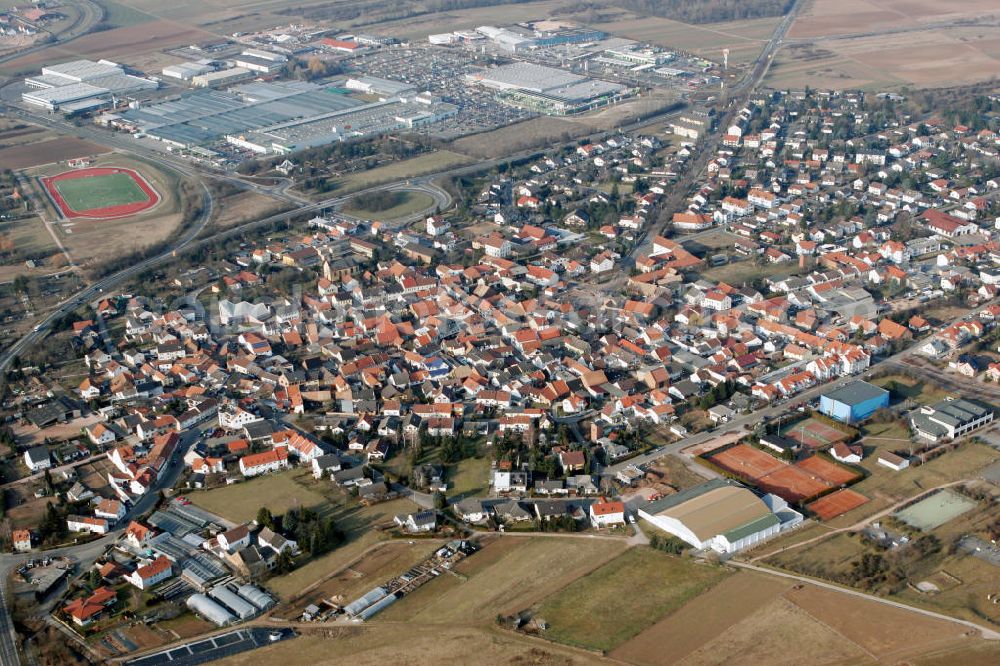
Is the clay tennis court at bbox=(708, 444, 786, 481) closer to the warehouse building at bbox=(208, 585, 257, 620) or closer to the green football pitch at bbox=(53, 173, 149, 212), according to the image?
the warehouse building at bbox=(208, 585, 257, 620)

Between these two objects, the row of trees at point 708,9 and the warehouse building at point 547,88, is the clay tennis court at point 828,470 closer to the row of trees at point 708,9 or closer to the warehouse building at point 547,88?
the warehouse building at point 547,88

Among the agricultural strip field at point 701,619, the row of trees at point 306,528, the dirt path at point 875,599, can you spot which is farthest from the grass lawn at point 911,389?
the row of trees at point 306,528

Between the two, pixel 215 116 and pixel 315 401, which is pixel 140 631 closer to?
pixel 315 401

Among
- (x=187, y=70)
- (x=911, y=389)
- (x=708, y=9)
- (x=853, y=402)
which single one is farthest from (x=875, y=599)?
Result: (x=708, y=9)

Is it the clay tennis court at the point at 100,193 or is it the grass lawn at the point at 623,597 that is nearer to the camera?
the grass lawn at the point at 623,597

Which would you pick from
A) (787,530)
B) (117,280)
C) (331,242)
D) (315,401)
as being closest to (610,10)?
(331,242)

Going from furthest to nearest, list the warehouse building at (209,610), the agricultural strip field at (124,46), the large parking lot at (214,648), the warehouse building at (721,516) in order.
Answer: the agricultural strip field at (124,46) → the warehouse building at (721,516) → the warehouse building at (209,610) → the large parking lot at (214,648)
